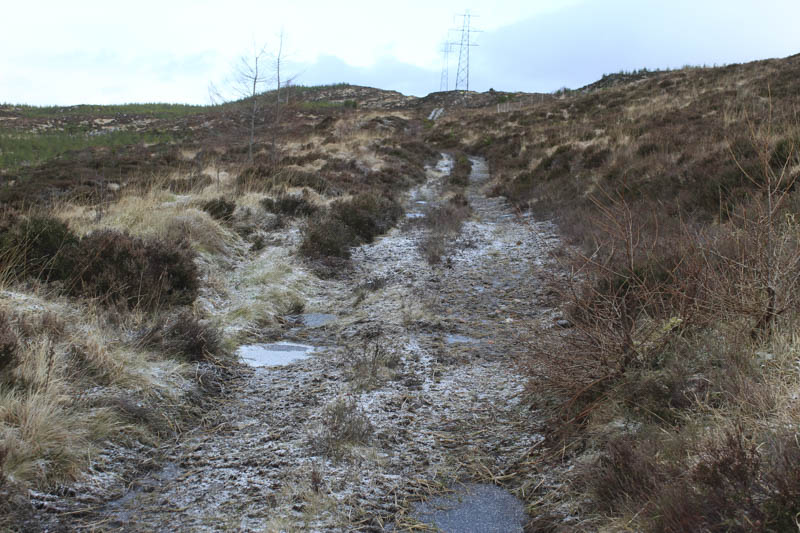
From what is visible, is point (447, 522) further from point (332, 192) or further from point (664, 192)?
point (332, 192)

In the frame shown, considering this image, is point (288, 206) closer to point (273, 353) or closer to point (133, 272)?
point (133, 272)

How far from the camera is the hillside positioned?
2.29 meters

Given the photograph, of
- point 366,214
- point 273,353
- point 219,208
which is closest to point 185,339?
point 273,353

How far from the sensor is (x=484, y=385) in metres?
3.94

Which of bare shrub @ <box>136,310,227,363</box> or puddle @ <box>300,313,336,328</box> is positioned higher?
bare shrub @ <box>136,310,227,363</box>

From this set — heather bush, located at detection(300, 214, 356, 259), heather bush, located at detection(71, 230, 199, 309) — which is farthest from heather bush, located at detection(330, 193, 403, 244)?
heather bush, located at detection(71, 230, 199, 309)

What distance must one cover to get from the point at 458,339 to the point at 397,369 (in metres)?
0.97

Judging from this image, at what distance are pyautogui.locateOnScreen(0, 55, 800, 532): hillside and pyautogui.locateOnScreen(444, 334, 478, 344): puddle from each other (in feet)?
0.12

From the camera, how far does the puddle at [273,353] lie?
458 centimetres

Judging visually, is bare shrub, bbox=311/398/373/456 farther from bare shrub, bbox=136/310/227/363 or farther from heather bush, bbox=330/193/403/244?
heather bush, bbox=330/193/403/244

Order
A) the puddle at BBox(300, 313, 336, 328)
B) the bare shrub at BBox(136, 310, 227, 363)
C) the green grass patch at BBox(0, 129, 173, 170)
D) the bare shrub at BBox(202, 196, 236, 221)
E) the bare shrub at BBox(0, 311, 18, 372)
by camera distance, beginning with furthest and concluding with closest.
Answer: the green grass patch at BBox(0, 129, 173, 170), the bare shrub at BBox(202, 196, 236, 221), the puddle at BBox(300, 313, 336, 328), the bare shrub at BBox(136, 310, 227, 363), the bare shrub at BBox(0, 311, 18, 372)

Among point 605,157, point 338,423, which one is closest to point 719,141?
point 605,157

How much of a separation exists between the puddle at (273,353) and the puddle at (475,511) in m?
2.34

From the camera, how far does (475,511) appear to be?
2564 mm
